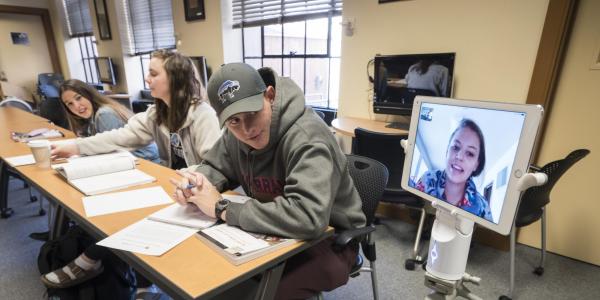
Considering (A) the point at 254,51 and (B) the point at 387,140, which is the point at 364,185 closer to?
(B) the point at 387,140

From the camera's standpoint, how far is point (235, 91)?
2.97 feet

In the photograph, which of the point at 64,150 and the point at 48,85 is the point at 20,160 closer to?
the point at 64,150

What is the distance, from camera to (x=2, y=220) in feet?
8.43

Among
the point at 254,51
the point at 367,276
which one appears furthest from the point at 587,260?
the point at 254,51

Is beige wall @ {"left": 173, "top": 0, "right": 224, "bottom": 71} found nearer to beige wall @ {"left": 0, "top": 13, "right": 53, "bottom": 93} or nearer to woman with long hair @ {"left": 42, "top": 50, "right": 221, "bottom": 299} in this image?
woman with long hair @ {"left": 42, "top": 50, "right": 221, "bottom": 299}

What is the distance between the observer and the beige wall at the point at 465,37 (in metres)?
1.92

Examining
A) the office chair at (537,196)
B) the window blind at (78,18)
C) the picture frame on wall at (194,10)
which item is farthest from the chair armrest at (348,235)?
the window blind at (78,18)

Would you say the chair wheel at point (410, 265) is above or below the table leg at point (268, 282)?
below

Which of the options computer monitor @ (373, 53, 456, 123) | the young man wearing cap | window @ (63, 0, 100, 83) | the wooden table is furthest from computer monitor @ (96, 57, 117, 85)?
the young man wearing cap

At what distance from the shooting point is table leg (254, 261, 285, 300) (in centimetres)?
80

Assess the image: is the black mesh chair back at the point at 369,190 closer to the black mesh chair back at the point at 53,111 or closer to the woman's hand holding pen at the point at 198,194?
the woman's hand holding pen at the point at 198,194

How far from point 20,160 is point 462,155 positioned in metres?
2.07

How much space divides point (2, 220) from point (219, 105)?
9.37ft

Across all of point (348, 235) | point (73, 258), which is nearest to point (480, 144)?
point (348, 235)
